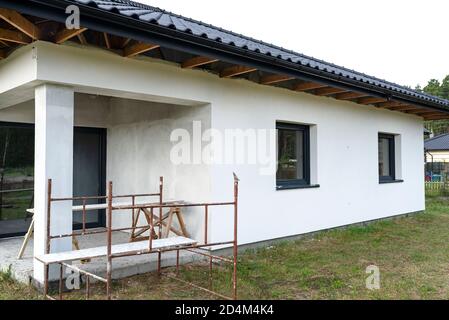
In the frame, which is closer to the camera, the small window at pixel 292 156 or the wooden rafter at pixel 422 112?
the small window at pixel 292 156

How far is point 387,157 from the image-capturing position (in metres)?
9.60

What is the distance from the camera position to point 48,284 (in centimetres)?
382

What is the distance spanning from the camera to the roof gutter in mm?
3102

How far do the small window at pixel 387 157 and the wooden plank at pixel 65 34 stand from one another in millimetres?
7918

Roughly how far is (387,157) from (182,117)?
6.22 metres

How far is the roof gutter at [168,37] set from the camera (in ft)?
10.2

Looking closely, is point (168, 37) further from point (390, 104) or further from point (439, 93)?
point (439, 93)

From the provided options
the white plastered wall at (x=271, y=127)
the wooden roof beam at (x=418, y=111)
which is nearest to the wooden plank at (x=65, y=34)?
the white plastered wall at (x=271, y=127)

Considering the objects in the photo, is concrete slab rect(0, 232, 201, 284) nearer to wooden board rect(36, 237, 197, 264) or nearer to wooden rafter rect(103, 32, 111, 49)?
wooden board rect(36, 237, 197, 264)

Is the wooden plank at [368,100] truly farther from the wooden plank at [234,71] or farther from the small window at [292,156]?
the wooden plank at [234,71]

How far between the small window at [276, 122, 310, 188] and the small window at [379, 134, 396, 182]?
10.6ft

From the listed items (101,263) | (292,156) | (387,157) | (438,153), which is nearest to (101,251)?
(101,263)

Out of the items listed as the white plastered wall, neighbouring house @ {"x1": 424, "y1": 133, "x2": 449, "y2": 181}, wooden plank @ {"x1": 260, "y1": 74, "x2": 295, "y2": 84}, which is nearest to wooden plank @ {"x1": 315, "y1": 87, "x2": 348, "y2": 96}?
the white plastered wall
